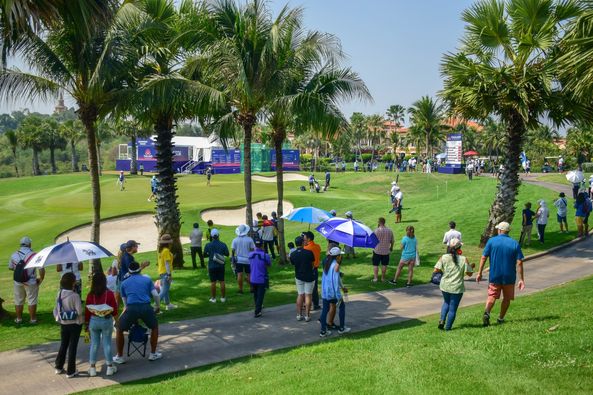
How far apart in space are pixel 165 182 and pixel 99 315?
358 inches

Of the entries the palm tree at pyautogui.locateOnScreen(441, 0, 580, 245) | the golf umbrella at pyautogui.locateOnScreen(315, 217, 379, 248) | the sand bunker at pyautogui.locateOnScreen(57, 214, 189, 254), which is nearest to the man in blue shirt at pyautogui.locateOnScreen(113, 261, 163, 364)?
the golf umbrella at pyautogui.locateOnScreen(315, 217, 379, 248)

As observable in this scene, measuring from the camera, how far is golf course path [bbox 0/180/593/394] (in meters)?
8.29

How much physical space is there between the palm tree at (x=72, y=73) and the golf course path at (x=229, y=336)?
4.49 m

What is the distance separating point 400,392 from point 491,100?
13126mm

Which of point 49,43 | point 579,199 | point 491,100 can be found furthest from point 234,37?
point 579,199

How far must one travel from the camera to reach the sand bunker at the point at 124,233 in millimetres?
24673

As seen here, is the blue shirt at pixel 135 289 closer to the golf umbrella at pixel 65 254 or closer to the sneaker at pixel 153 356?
the sneaker at pixel 153 356

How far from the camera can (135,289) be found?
8.59 m

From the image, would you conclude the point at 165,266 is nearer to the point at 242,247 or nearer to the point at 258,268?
the point at 242,247

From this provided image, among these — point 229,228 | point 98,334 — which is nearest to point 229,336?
point 98,334

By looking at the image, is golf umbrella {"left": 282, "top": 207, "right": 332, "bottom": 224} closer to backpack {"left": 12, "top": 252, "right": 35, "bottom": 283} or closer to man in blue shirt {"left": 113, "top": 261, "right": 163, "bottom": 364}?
man in blue shirt {"left": 113, "top": 261, "right": 163, "bottom": 364}

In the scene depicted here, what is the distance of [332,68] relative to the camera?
16344 mm

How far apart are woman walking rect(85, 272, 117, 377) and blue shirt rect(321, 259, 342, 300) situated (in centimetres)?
391

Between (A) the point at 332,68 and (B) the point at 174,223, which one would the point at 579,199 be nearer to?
(A) the point at 332,68
